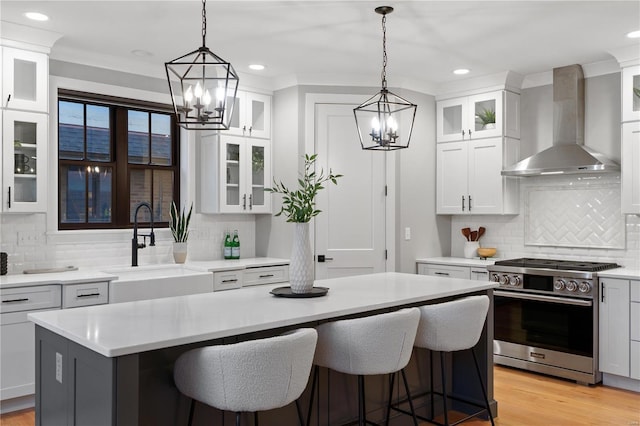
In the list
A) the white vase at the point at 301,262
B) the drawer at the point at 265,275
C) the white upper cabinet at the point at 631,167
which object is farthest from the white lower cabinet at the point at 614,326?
the drawer at the point at 265,275

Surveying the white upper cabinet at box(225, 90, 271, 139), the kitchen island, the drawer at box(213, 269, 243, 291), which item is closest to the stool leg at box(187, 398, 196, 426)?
the kitchen island

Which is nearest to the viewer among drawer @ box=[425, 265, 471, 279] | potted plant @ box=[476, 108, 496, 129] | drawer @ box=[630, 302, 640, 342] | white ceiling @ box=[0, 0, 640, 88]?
white ceiling @ box=[0, 0, 640, 88]

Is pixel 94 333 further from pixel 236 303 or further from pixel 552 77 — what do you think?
pixel 552 77

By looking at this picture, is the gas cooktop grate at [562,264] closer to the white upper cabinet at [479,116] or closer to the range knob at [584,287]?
the range knob at [584,287]

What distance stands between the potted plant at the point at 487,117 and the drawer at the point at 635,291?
1958 mm

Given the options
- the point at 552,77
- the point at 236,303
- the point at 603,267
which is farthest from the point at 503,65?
the point at 236,303

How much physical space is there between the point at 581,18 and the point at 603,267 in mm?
2023

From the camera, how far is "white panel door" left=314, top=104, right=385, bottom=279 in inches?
215

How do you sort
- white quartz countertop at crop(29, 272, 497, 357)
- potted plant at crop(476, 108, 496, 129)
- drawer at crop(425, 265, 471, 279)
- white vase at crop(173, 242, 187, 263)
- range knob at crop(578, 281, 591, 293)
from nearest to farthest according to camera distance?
white quartz countertop at crop(29, 272, 497, 357) < range knob at crop(578, 281, 591, 293) < white vase at crop(173, 242, 187, 263) < drawer at crop(425, 265, 471, 279) < potted plant at crop(476, 108, 496, 129)

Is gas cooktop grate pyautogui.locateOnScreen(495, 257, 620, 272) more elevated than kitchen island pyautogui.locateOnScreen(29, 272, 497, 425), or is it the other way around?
gas cooktop grate pyautogui.locateOnScreen(495, 257, 620, 272)

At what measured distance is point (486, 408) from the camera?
360 centimetres

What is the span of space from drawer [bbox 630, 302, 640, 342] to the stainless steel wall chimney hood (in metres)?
1.23

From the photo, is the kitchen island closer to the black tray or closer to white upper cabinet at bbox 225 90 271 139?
the black tray

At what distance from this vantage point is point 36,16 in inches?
151
